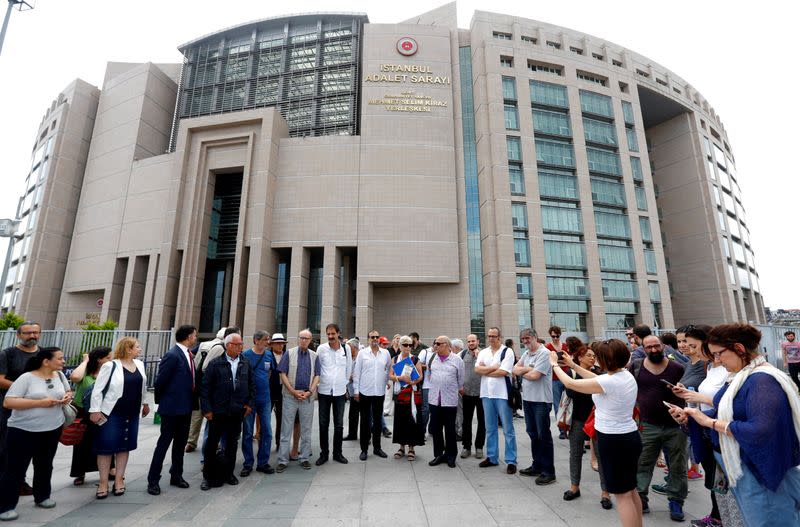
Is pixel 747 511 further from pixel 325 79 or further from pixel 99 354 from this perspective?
pixel 325 79

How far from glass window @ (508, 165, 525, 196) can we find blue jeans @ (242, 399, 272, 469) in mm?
25942

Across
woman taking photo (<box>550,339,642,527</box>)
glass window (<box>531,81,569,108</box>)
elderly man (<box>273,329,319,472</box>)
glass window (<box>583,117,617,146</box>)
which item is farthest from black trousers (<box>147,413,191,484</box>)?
glass window (<box>583,117,617,146</box>)

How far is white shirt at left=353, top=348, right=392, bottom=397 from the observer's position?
21.6 ft

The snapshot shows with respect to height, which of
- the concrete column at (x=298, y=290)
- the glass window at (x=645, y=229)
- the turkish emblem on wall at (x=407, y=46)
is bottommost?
the concrete column at (x=298, y=290)

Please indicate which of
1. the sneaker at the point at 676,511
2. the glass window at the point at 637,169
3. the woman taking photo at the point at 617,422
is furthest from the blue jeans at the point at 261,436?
the glass window at the point at 637,169

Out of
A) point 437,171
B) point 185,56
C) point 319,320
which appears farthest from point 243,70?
point 319,320

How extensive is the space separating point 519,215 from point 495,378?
23.9 metres

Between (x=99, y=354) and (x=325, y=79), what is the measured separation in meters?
32.3

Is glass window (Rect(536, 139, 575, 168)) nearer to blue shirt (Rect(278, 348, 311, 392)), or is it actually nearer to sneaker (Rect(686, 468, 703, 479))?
sneaker (Rect(686, 468, 703, 479))

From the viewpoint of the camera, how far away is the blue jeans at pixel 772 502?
2.18 m

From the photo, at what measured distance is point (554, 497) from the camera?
182 inches

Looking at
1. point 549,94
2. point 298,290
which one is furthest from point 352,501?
point 549,94

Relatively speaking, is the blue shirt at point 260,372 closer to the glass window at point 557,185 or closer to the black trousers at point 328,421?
the black trousers at point 328,421

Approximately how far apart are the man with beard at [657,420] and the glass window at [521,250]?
75.9ft
